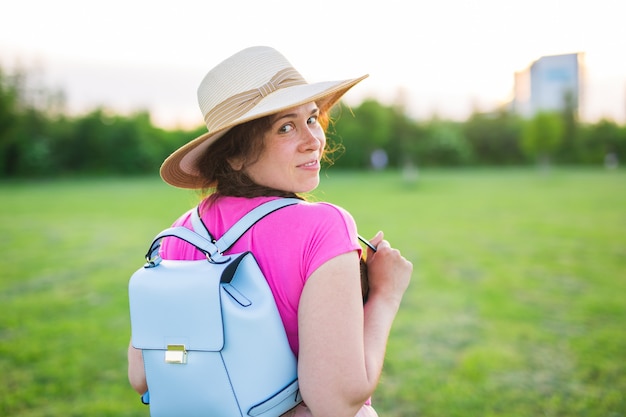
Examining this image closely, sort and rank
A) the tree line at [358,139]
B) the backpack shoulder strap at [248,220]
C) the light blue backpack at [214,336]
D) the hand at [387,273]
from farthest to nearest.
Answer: the tree line at [358,139] → the hand at [387,273] → the backpack shoulder strap at [248,220] → the light blue backpack at [214,336]

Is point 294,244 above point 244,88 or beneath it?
beneath

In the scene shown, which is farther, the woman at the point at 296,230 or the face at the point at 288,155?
the face at the point at 288,155

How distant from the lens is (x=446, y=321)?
5234 mm

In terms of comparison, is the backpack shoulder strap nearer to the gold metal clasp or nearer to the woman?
the woman

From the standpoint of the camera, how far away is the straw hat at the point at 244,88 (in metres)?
1.25

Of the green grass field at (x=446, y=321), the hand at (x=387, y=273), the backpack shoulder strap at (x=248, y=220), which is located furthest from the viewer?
the green grass field at (x=446, y=321)

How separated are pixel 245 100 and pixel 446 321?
4441mm

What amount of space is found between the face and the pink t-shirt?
82 mm

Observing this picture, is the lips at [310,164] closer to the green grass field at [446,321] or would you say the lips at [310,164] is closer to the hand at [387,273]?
the hand at [387,273]

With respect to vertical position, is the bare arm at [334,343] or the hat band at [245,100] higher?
the hat band at [245,100]

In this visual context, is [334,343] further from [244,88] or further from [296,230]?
[244,88]

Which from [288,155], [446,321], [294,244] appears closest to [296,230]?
[294,244]

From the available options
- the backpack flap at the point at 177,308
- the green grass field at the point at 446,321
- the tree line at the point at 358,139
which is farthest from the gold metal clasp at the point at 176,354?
the tree line at the point at 358,139

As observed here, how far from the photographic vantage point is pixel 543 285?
6.47 metres
